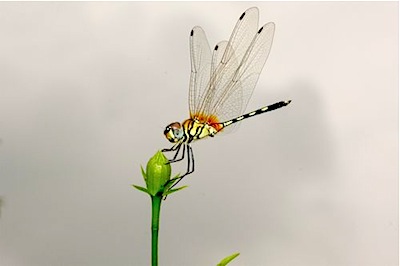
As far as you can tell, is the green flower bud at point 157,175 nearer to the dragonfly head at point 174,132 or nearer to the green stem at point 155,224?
the green stem at point 155,224

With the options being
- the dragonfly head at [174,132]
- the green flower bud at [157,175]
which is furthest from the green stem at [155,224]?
the dragonfly head at [174,132]

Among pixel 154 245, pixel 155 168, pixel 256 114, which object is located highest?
pixel 256 114

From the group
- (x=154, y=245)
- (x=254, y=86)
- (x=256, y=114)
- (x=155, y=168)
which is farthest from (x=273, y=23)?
(x=154, y=245)

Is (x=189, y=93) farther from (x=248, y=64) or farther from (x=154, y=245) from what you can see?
(x=154, y=245)

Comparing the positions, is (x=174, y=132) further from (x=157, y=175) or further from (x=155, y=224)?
(x=155, y=224)

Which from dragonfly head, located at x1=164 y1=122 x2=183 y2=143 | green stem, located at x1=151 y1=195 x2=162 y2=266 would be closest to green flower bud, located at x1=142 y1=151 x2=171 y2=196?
green stem, located at x1=151 y1=195 x2=162 y2=266
